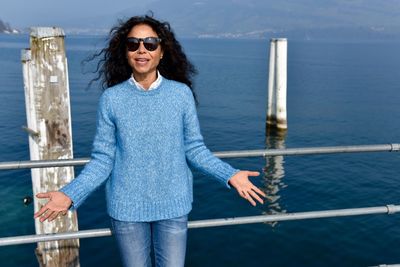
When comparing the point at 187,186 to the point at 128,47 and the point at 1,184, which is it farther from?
the point at 1,184

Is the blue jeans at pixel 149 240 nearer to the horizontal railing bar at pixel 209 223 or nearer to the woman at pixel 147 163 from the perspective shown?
the woman at pixel 147 163

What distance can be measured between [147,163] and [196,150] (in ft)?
1.30

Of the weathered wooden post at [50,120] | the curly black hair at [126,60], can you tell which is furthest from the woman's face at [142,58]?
the weathered wooden post at [50,120]

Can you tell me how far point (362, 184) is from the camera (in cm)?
1628

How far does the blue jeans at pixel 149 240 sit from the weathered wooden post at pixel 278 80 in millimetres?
19599

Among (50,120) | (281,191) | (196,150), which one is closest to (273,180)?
(281,191)

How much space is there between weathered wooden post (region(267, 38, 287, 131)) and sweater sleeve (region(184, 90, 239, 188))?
1930 cm

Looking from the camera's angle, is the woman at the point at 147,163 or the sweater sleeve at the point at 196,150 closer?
the woman at the point at 147,163

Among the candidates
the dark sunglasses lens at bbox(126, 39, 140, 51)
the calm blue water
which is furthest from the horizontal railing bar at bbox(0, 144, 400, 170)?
the calm blue water

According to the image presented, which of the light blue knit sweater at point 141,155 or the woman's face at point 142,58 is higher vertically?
the woman's face at point 142,58

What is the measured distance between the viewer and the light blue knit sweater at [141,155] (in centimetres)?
287

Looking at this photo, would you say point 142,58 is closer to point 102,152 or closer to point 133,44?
point 133,44

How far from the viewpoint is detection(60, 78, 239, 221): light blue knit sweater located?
2871mm

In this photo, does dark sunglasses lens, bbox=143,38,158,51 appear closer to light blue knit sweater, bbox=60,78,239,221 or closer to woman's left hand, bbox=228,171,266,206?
light blue knit sweater, bbox=60,78,239,221
